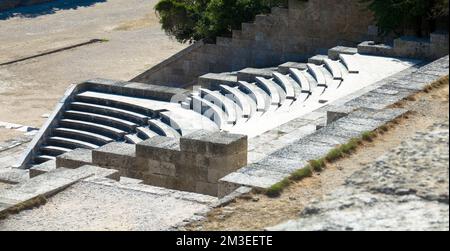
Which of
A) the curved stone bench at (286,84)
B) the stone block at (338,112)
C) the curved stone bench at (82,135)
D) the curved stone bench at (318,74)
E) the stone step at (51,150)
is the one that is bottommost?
the stone step at (51,150)

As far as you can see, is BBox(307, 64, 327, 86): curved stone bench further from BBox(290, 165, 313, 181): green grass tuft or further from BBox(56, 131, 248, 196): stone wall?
BBox(290, 165, 313, 181): green grass tuft

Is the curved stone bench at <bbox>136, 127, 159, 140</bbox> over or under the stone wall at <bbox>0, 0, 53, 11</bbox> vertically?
under

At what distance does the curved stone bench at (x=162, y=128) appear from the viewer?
60.7 ft

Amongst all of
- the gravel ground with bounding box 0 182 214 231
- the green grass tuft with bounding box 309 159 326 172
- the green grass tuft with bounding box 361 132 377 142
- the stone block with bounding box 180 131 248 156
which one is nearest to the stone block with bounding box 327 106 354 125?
the stone block with bounding box 180 131 248 156

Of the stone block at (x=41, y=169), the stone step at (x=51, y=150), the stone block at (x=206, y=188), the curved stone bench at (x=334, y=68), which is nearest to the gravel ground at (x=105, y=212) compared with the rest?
the stone block at (x=206, y=188)

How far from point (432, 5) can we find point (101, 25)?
22.1 m

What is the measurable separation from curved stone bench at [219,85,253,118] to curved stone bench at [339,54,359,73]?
2.22m

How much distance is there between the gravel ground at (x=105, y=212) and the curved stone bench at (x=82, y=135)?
8569mm

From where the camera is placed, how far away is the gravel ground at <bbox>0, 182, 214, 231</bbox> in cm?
990

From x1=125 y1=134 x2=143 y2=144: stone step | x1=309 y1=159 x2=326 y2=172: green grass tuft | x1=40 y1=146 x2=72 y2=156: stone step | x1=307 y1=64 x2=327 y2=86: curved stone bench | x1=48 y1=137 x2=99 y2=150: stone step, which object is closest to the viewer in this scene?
x1=309 y1=159 x2=326 y2=172: green grass tuft

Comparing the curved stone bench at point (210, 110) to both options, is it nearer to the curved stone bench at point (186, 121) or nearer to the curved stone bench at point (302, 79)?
the curved stone bench at point (186, 121)

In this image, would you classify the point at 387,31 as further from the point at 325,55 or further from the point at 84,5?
the point at 84,5

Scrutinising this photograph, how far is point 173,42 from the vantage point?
1336 inches
